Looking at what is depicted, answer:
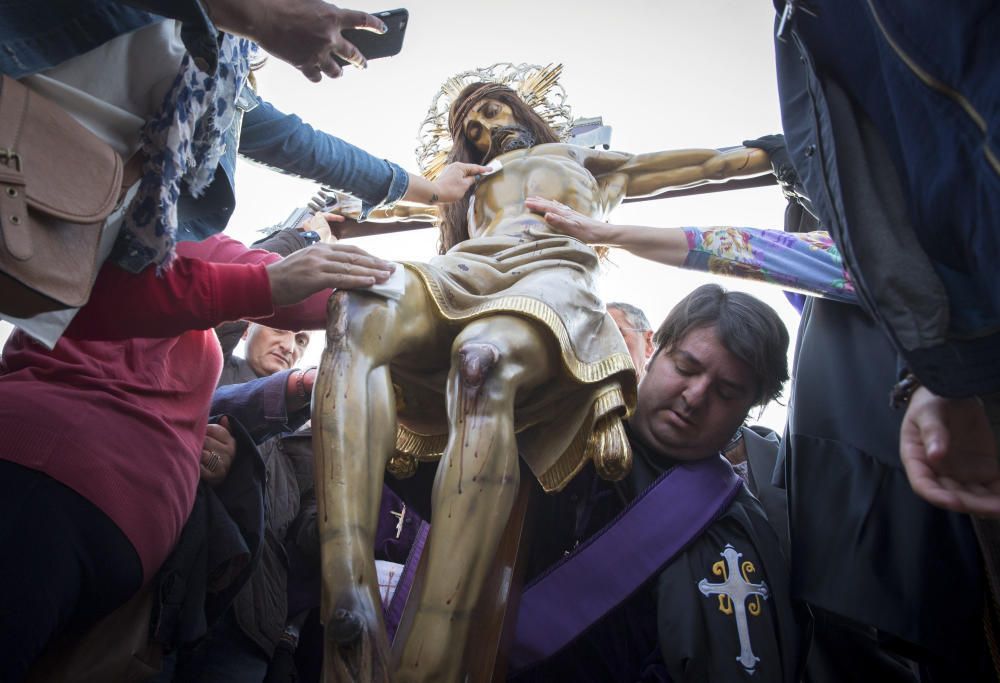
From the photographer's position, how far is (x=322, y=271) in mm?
1488

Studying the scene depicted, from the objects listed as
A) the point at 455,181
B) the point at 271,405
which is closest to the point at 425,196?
the point at 455,181

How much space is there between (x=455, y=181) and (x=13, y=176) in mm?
1625

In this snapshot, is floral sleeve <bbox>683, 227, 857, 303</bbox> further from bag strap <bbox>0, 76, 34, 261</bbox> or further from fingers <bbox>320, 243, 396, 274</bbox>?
bag strap <bbox>0, 76, 34, 261</bbox>

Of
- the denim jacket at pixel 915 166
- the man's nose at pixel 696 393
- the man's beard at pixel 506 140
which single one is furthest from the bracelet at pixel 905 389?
the man's beard at pixel 506 140

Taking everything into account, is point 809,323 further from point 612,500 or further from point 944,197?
point 944,197

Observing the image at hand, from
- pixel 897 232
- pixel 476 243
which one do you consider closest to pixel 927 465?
pixel 897 232

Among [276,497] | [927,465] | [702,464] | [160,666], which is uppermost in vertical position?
[927,465]

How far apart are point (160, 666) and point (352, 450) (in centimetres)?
62

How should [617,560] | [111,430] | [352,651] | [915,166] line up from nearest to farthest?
[915,166] < [352,651] < [111,430] < [617,560]

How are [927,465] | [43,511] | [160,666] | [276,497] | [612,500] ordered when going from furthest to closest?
[276,497] < [612,500] < [160,666] < [43,511] < [927,465]

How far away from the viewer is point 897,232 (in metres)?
1.07

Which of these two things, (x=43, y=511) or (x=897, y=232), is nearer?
(x=897, y=232)

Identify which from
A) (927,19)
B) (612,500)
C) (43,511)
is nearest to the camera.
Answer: (927,19)

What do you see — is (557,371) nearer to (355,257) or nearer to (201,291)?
(355,257)
